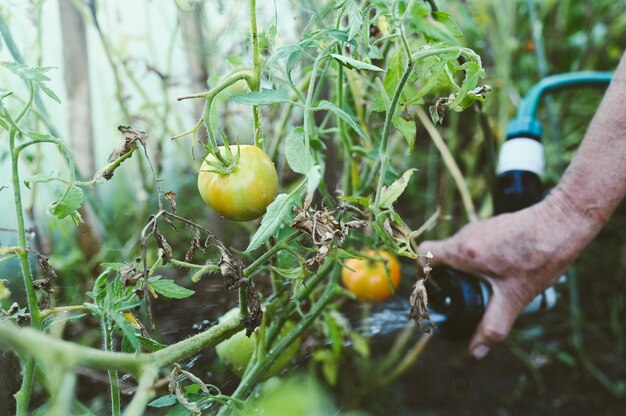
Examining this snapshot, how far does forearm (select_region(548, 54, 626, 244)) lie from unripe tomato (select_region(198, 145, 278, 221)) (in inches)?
17.7

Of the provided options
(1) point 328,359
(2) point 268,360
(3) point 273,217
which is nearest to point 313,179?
(3) point 273,217

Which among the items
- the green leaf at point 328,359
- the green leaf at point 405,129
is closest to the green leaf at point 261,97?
the green leaf at point 405,129

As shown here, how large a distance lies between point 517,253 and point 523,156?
0.14m

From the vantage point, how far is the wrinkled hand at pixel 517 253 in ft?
2.41

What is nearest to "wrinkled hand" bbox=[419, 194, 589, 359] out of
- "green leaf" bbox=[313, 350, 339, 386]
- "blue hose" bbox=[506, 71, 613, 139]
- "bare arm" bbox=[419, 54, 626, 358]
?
"bare arm" bbox=[419, 54, 626, 358]

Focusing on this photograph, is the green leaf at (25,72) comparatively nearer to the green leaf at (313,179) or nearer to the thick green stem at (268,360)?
the green leaf at (313,179)

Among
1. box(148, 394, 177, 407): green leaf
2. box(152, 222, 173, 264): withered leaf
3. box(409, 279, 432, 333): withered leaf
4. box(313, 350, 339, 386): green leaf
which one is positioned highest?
box(152, 222, 173, 264): withered leaf

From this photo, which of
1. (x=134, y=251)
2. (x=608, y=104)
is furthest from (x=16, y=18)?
(x=608, y=104)

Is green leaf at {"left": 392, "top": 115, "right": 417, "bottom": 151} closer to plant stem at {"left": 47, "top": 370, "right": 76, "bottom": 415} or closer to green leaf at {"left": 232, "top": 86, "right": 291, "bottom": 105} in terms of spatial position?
green leaf at {"left": 232, "top": 86, "right": 291, "bottom": 105}

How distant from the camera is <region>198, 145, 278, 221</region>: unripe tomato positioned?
46 cm

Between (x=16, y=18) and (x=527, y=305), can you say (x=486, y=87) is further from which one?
(x=16, y=18)

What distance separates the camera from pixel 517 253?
0.74 m

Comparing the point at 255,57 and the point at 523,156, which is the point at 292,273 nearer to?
the point at 255,57

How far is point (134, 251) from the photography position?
100cm
